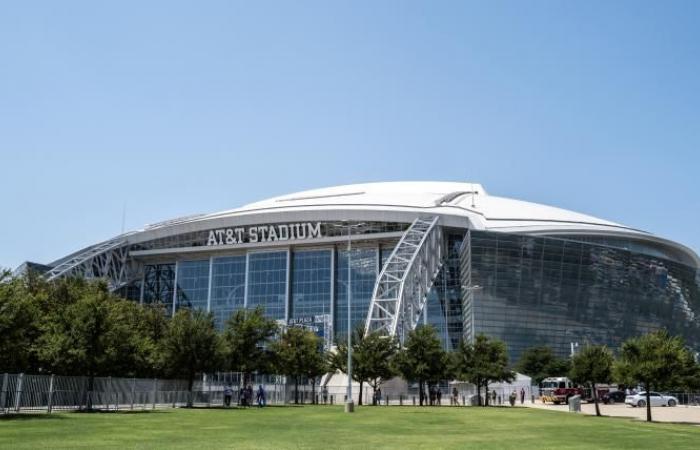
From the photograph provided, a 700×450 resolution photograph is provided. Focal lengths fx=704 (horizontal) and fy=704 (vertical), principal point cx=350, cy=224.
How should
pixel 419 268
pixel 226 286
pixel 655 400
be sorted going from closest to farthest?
pixel 655 400, pixel 419 268, pixel 226 286

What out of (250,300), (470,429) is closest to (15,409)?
(470,429)

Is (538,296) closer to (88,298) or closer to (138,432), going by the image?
(88,298)

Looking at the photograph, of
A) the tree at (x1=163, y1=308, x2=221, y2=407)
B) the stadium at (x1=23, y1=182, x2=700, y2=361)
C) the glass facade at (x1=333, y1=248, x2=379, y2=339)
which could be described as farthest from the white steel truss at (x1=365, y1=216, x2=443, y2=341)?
the tree at (x1=163, y1=308, x2=221, y2=407)

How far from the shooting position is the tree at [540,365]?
83.6 m

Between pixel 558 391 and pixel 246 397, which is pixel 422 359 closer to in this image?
pixel 558 391

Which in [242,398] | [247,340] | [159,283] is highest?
[159,283]

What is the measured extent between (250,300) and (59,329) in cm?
5398

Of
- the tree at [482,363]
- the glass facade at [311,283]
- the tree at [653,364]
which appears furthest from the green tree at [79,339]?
the glass facade at [311,283]

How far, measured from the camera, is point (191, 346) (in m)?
53.7

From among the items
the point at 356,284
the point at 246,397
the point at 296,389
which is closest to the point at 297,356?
the point at 296,389

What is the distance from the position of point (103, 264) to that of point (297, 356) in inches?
1946

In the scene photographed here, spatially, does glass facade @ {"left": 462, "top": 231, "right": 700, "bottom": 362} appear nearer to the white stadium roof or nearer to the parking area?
the white stadium roof

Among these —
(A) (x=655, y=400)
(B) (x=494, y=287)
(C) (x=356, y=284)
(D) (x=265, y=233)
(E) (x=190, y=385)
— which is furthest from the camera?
(D) (x=265, y=233)

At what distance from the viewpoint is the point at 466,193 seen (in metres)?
108
